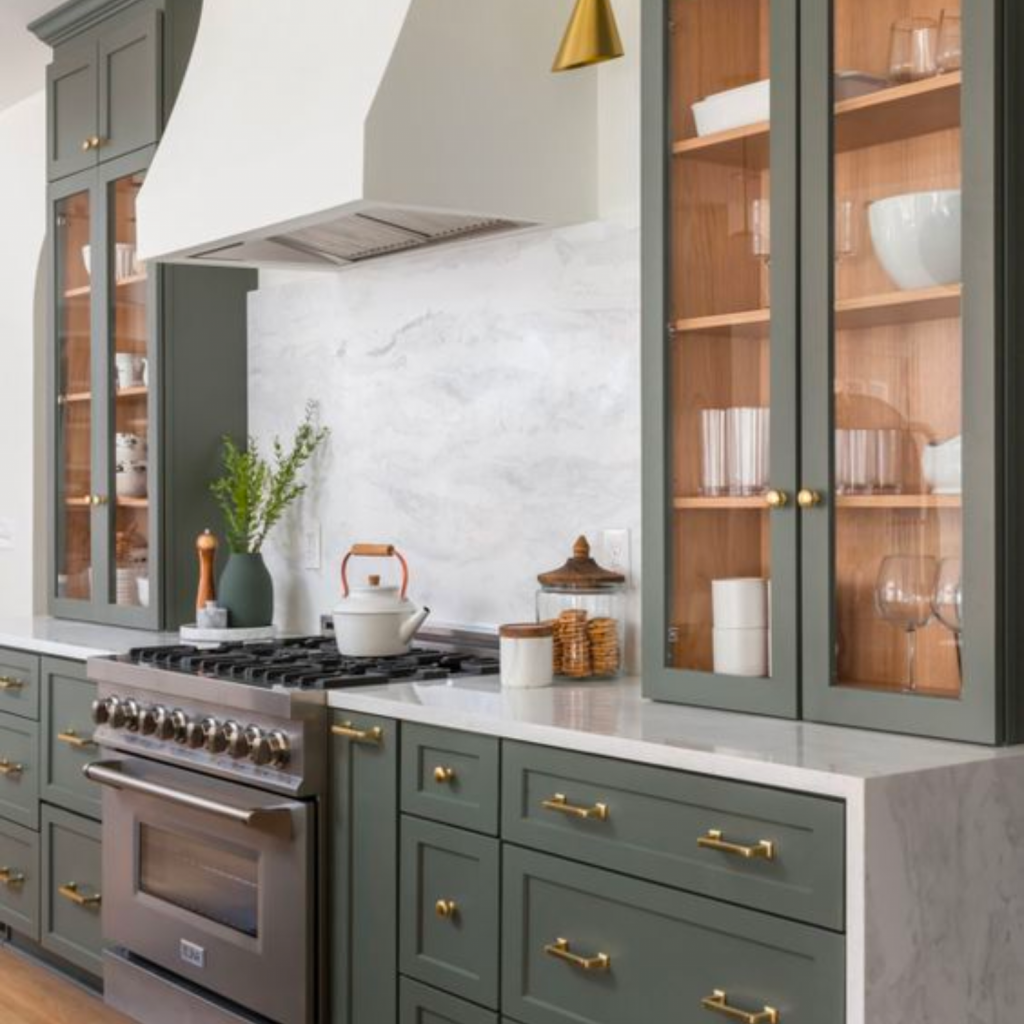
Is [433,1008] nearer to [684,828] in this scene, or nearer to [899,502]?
[684,828]

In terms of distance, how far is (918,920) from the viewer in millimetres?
2090

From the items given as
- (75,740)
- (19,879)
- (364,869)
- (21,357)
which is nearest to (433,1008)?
(364,869)

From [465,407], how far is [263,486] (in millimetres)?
811

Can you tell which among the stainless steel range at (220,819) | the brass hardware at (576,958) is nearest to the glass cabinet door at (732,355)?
the brass hardware at (576,958)

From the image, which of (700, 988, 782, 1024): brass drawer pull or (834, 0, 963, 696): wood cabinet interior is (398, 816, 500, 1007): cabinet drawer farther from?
(834, 0, 963, 696): wood cabinet interior

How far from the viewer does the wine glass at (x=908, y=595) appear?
2.35 metres

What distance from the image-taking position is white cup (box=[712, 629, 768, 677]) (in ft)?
8.53

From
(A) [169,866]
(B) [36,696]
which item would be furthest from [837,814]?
(B) [36,696]

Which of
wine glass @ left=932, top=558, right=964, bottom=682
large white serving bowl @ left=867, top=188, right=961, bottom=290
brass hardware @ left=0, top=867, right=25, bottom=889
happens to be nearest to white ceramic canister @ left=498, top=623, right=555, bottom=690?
wine glass @ left=932, top=558, right=964, bottom=682

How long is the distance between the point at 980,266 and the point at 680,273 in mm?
629

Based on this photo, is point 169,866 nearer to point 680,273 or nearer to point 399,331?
point 399,331

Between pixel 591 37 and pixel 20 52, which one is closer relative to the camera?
pixel 591 37

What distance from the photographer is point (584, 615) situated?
313 centimetres

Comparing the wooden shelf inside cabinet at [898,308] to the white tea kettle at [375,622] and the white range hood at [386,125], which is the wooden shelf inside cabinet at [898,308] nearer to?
the white range hood at [386,125]
